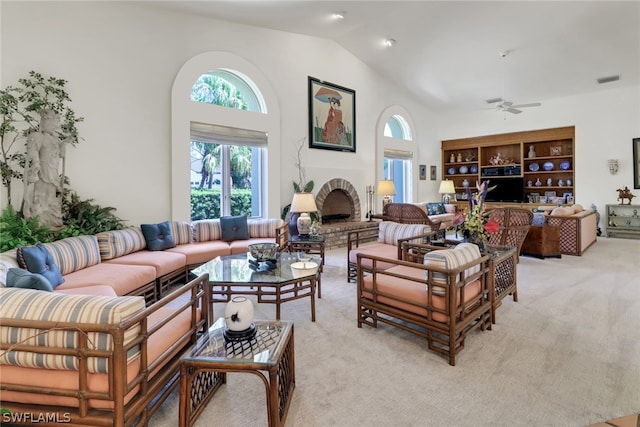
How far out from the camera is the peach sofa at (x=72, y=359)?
1.40 metres

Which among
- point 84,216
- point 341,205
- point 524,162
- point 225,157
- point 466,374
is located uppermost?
point 524,162

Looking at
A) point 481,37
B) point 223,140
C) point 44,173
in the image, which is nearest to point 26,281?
point 44,173

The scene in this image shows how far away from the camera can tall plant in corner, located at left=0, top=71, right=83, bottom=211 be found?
11.9 feet

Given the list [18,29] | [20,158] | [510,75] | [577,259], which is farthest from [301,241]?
[510,75]

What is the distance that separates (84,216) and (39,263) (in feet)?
5.17

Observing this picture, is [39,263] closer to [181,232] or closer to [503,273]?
[181,232]

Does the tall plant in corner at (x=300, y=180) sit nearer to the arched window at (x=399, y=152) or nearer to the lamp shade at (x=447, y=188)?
the arched window at (x=399, y=152)

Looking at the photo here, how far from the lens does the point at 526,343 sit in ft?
8.64

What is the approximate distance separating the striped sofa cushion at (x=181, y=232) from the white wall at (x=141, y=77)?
0.43m

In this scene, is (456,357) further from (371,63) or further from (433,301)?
(371,63)

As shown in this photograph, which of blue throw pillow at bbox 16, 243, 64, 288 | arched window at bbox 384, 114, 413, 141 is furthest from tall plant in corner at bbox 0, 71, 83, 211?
arched window at bbox 384, 114, 413, 141

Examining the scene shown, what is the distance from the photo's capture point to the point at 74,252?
10.7 ft

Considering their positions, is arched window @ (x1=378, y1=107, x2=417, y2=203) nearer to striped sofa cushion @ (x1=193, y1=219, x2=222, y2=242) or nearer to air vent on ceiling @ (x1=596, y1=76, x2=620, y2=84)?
air vent on ceiling @ (x1=596, y1=76, x2=620, y2=84)
